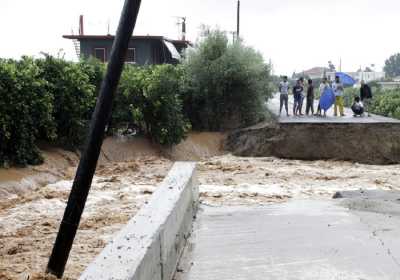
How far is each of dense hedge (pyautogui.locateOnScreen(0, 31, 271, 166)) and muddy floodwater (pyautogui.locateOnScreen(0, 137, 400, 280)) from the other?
731 mm

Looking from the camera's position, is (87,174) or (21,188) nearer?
(87,174)

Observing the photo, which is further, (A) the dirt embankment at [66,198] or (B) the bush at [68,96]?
(B) the bush at [68,96]

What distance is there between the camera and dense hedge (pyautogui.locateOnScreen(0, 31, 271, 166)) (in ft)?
42.8

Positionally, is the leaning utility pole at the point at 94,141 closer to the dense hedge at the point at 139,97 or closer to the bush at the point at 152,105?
the dense hedge at the point at 139,97

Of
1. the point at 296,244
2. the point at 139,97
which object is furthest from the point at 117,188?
the point at 296,244

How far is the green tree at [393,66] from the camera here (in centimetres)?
13262

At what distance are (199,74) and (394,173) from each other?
8.54m

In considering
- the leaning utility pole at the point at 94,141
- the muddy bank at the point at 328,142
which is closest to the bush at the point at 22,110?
the leaning utility pole at the point at 94,141

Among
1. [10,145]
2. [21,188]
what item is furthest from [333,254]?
[10,145]

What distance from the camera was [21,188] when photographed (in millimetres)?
12023

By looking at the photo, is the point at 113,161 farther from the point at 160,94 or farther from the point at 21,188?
the point at 21,188

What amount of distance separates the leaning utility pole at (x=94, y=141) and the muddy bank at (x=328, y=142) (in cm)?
1713

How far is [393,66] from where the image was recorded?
13425 cm

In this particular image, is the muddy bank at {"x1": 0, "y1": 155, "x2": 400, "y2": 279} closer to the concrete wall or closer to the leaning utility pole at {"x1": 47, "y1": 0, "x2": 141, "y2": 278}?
the leaning utility pole at {"x1": 47, "y1": 0, "x2": 141, "y2": 278}
